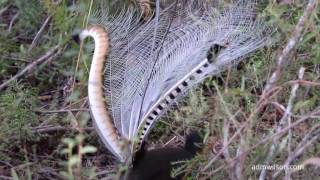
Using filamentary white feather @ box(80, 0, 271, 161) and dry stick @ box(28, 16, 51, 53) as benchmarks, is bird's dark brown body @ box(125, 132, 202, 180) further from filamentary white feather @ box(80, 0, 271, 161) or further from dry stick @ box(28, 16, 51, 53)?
dry stick @ box(28, 16, 51, 53)

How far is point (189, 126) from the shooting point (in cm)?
259

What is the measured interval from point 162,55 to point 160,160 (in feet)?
1.14

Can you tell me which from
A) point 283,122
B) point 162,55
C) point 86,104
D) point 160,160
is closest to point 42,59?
point 86,104

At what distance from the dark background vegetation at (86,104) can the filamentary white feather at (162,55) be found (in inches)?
3.1

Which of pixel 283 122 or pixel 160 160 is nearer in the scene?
pixel 283 122

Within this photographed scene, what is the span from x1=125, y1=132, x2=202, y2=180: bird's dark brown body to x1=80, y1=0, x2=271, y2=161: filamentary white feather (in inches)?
3.0

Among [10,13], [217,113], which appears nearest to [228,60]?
[217,113]

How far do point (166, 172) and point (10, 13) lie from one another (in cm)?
133

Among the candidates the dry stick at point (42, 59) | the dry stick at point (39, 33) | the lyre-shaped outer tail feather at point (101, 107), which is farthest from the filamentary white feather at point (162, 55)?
the dry stick at point (39, 33)

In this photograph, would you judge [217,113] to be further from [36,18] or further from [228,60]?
[36,18]

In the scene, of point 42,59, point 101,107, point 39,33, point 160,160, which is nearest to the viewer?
point 101,107

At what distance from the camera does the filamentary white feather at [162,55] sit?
223 centimetres

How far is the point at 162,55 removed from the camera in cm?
236

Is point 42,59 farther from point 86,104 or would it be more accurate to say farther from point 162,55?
point 162,55
